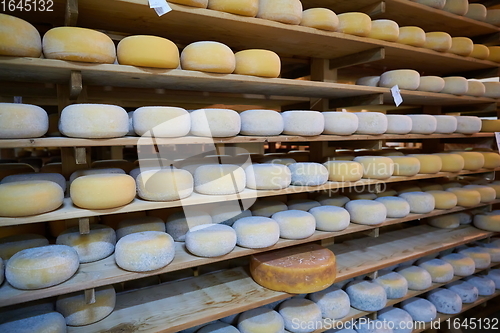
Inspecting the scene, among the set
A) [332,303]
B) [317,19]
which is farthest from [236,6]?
[332,303]

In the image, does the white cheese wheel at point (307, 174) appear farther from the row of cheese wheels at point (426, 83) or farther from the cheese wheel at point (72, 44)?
the cheese wheel at point (72, 44)

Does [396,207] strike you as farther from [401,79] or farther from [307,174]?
[401,79]

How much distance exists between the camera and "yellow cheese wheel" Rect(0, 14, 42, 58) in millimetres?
1211

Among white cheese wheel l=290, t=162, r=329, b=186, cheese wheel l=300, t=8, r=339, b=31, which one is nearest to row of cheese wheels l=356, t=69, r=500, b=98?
cheese wheel l=300, t=8, r=339, b=31

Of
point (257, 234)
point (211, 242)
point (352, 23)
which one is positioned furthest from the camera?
point (352, 23)

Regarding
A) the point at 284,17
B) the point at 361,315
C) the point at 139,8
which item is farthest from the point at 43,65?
the point at 361,315

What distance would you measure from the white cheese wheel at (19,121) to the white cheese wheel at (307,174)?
139cm

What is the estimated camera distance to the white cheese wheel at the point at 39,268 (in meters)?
1.29

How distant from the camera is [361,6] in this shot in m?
2.27

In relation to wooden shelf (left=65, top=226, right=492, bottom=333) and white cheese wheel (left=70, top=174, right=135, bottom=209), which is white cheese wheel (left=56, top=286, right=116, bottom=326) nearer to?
wooden shelf (left=65, top=226, right=492, bottom=333)

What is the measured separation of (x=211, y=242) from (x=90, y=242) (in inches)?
24.9

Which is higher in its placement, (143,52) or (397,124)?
(143,52)

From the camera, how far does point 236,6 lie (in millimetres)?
1631

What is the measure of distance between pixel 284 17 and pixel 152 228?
1.47m
